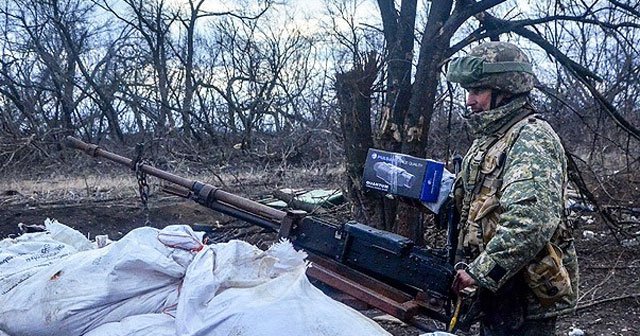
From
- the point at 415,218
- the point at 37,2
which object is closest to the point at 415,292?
the point at 415,218

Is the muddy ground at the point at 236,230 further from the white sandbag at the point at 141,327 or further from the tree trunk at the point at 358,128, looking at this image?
the white sandbag at the point at 141,327

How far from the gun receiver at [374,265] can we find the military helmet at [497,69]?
0.67 meters

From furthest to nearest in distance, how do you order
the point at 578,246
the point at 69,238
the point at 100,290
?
the point at 578,246 → the point at 69,238 → the point at 100,290

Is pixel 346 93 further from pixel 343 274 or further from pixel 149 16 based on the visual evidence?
pixel 149 16

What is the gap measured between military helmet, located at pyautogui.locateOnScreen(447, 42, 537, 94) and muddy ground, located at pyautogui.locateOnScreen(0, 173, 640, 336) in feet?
6.80

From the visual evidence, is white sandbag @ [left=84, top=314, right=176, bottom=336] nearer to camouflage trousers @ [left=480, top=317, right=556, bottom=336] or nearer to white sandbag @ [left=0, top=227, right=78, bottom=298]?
white sandbag @ [left=0, top=227, right=78, bottom=298]

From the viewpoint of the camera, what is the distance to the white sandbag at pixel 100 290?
8.39 ft

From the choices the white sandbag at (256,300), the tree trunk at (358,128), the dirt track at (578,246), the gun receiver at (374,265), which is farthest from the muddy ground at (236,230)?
the white sandbag at (256,300)

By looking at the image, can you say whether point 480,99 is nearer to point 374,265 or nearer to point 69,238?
point 374,265

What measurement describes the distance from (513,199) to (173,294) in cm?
129

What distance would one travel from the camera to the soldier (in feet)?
7.64

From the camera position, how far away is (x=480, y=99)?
2.66 m

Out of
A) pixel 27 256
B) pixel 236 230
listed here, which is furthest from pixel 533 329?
pixel 236 230

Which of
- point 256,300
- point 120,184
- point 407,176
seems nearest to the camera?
point 256,300
